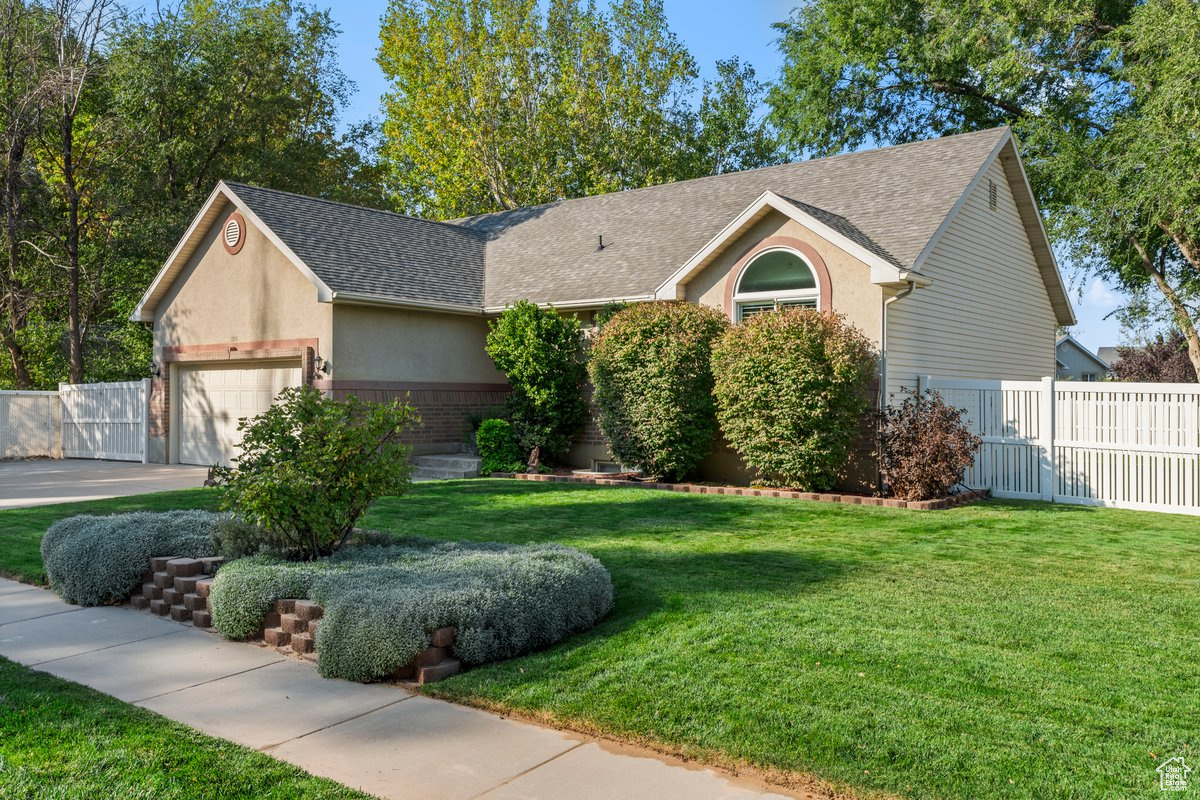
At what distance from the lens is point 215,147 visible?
28.8 m

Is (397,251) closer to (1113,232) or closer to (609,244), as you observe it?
(609,244)

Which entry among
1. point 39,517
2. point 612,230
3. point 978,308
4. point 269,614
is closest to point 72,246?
point 612,230

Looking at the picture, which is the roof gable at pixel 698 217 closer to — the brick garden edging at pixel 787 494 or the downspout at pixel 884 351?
the downspout at pixel 884 351

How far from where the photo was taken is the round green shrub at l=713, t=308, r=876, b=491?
1266cm

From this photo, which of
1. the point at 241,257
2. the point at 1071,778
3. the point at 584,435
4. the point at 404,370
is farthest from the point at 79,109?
the point at 1071,778

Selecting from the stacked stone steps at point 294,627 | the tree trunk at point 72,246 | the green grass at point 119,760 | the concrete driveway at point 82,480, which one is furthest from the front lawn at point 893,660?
the tree trunk at point 72,246

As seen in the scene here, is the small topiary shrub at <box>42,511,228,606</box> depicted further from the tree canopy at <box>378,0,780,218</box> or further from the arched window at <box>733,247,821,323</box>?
the tree canopy at <box>378,0,780,218</box>

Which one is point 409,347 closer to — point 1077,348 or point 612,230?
point 612,230

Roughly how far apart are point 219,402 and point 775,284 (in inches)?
478

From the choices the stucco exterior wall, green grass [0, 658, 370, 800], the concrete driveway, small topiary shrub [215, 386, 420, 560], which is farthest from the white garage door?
green grass [0, 658, 370, 800]

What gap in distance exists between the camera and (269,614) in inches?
240

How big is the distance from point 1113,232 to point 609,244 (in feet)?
40.9

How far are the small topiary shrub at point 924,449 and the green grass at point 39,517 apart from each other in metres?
9.18

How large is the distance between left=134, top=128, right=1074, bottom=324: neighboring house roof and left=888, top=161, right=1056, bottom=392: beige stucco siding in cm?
60
